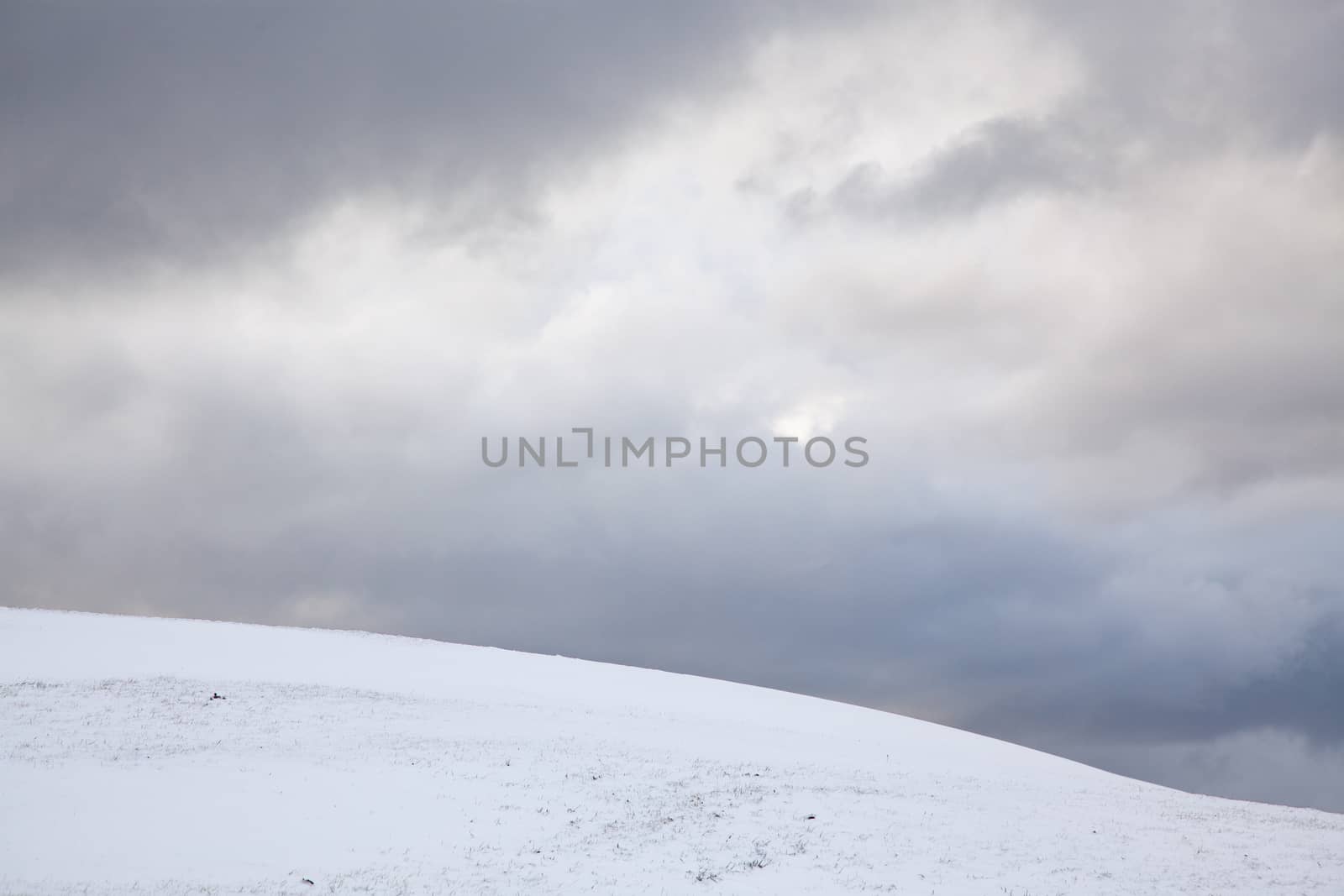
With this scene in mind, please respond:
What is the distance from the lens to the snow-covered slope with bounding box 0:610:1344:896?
25391 mm

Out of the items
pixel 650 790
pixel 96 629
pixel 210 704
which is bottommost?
pixel 650 790

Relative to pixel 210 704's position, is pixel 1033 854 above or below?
below

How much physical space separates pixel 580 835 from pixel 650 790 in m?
4.24

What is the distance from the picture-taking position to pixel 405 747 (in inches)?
1367

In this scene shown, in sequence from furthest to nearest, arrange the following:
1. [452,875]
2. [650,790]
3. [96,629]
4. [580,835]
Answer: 1. [96,629]
2. [650,790]
3. [580,835]
4. [452,875]

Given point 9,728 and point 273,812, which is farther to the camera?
point 9,728

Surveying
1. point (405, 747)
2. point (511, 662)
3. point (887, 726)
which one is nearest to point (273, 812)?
point (405, 747)

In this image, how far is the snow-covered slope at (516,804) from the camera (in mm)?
25391

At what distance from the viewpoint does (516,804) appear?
29.9 metres

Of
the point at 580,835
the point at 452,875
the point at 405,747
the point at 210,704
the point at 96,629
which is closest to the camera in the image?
the point at 452,875

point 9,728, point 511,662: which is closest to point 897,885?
point 9,728

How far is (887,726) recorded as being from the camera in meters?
52.5

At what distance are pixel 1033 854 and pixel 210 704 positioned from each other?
26.9 meters

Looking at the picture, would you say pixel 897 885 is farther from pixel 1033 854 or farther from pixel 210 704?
pixel 210 704
